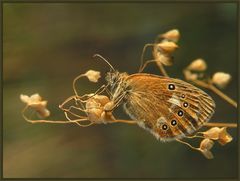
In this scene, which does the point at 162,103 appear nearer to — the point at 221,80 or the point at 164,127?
the point at 164,127

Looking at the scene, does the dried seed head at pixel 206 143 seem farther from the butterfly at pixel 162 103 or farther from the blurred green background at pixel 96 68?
the blurred green background at pixel 96 68

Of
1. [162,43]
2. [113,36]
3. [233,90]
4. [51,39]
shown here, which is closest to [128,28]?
[113,36]

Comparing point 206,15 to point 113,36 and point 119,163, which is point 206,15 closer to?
point 113,36

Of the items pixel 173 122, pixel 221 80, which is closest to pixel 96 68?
pixel 221 80

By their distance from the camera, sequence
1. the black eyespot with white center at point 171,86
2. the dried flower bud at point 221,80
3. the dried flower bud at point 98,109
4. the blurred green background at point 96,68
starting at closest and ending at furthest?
the dried flower bud at point 98,109
the black eyespot with white center at point 171,86
the dried flower bud at point 221,80
the blurred green background at point 96,68

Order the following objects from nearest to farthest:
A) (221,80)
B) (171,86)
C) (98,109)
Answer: (98,109)
(171,86)
(221,80)

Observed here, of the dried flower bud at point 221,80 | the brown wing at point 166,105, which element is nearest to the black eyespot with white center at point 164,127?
the brown wing at point 166,105

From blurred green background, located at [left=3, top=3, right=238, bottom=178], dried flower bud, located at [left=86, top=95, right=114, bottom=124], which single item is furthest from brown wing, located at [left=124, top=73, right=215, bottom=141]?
blurred green background, located at [left=3, top=3, right=238, bottom=178]
